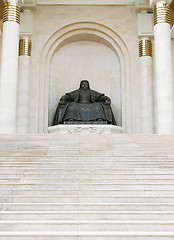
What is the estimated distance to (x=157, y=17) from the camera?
416 inches

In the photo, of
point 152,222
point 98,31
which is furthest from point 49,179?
point 98,31

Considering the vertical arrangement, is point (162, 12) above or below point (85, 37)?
below

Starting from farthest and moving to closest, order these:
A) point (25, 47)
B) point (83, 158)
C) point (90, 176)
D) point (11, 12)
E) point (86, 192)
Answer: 1. point (25, 47)
2. point (11, 12)
3. point (83, 158)
4. point (90, 176)
5. point (86, 192)

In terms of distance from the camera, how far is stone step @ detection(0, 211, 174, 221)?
3883mm

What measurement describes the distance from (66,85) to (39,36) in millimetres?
2275

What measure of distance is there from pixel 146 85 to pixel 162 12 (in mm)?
2882

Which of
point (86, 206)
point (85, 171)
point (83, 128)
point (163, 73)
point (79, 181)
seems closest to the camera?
point (86, 206)

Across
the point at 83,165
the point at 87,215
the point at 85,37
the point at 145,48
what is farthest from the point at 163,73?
the point at 87,215

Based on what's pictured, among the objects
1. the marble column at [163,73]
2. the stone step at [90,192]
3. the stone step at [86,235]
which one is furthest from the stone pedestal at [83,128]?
the stone step at [86,235]

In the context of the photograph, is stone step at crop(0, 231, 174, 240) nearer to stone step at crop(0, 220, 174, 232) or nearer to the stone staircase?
the stone staircase

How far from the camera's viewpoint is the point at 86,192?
4.46 m

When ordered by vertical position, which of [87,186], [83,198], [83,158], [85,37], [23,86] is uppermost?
[85,37]

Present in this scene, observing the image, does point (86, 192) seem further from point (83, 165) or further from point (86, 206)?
point (83, 165)

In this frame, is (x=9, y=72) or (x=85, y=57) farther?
(x=85, y=57)
